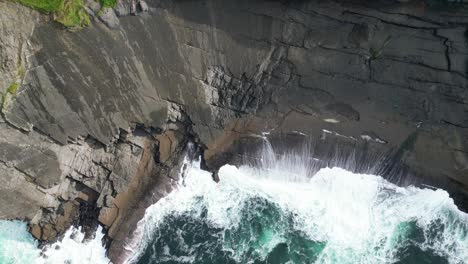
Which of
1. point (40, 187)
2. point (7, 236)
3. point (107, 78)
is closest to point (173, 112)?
point (107, 78)

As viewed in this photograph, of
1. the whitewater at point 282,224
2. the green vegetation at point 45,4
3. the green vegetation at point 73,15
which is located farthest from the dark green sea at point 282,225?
the green vegetation at point 45,4

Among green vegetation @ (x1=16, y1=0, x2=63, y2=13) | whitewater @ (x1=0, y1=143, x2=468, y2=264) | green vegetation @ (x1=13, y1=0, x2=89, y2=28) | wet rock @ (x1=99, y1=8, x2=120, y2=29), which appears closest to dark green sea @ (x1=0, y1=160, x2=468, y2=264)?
whitewater @ (x1=0, y1=143, x2=468, y2=264)

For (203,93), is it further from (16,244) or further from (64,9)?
(16,244)

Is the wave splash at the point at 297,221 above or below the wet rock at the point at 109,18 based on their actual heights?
below

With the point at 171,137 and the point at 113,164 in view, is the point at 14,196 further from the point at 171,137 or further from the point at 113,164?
the point at 171,137

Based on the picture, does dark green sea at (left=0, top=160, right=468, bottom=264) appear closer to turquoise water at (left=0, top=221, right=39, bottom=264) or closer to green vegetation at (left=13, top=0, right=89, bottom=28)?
turquoise water at (left=0, top=221, right=39, bottom=264)

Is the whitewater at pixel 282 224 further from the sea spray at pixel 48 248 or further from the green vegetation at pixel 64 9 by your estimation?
the green vegetation at pixel 64 9
